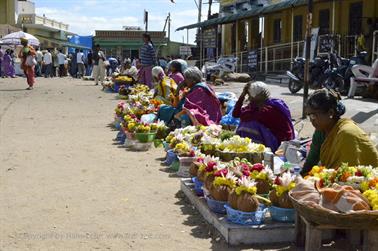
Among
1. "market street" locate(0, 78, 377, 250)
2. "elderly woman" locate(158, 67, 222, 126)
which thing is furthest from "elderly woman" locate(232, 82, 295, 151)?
"elderly woman" locate(158, 67, 222, 126)

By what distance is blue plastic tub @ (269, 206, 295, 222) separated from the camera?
13.6ft

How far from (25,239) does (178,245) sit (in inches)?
46.9

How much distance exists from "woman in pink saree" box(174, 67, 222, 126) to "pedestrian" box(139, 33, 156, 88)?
22.5ft

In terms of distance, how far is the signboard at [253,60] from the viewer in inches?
955

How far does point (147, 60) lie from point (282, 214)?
1158 cm

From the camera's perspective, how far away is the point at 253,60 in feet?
80.2

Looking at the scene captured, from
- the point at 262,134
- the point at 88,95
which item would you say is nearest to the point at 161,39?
the point at 88,95

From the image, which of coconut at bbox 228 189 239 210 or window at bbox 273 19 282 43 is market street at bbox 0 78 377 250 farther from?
window at bbox 273 19 282 43

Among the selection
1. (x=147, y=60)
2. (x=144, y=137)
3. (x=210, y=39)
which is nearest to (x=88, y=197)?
(x=144, y=137)

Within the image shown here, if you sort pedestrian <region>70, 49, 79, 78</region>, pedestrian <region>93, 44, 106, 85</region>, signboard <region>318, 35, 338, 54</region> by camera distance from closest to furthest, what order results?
signboard <region>318, 35, 338, 54</region>
pedestrian <region>93, 44, 106, 85</region>
pedestrian <region>70, 49, 79, 78</region>

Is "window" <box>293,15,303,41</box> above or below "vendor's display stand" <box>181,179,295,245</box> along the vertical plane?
above

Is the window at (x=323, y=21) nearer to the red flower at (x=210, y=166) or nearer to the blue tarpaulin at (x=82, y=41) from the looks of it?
the red flower at (x=210, y=166)

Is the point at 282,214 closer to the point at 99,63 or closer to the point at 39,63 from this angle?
the point at 99,63

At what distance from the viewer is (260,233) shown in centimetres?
409
